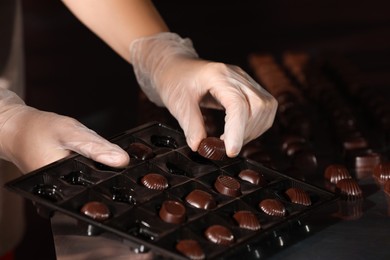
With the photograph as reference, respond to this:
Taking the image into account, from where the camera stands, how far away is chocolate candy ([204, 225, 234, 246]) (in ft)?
5.05

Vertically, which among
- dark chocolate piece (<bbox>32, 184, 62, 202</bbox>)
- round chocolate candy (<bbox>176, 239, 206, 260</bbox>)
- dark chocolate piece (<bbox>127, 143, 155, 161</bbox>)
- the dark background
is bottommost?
the dark background

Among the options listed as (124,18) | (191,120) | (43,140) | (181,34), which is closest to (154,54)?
(124,18)

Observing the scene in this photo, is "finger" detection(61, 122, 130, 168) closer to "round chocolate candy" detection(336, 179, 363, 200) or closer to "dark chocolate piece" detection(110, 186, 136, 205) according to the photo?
"dark chocolate piece" detection(110, 186, 136, 205)

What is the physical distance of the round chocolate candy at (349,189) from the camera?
6.02 ft

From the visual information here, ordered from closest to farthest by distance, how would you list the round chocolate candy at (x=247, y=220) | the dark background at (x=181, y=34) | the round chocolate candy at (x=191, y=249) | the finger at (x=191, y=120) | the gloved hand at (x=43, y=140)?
the round chocolate candy at (x=191, y=249)
the round chocolate candy at (x=247, y=220)
the gloved hand at (x=43, y=140)
the finger at (x=191, y=120)
the dark background at (x=181, y=34)

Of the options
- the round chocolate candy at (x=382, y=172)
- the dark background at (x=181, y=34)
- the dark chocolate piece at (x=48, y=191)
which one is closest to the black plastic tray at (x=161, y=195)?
the dark chocolate piece at (x=48, y=191)

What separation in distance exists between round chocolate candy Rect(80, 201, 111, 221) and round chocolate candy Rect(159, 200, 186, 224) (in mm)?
103

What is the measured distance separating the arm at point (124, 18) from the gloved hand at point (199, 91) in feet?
0.15

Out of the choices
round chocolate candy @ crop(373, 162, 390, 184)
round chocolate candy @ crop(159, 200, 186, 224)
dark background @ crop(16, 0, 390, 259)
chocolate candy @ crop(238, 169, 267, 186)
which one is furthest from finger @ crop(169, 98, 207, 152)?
dark background @ crop(16, 0, 390, 259)

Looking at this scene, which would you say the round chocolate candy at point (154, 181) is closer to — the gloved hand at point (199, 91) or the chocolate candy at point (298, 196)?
the gloved hand at point (199, 91)

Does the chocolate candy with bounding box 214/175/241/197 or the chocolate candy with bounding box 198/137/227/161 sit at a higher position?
the chocolate candy with bounding box 198/137/227/161

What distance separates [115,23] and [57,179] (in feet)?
2.57

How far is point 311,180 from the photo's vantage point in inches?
77.6

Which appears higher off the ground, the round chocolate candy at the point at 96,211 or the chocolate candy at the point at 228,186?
the chocolate candy at the point at 228,186
